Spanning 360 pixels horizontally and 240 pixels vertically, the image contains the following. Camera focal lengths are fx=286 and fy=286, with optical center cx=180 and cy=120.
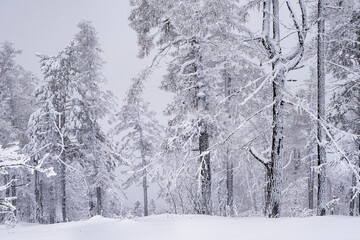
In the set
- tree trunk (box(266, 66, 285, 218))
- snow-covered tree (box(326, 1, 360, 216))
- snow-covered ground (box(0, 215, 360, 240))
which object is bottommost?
snow-covered ground (box(0, 215, 360, 240))

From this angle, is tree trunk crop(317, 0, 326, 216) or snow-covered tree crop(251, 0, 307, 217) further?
tree trunk crop(317, 0, 326, 216)

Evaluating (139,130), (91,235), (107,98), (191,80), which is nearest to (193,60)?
(191,80)

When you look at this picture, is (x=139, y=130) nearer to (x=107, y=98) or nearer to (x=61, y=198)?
(x=107, y=98)

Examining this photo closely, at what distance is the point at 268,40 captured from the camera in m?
6.89

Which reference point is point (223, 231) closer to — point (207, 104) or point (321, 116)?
point (321, 116)

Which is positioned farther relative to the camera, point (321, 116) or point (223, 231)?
point (321, 116)

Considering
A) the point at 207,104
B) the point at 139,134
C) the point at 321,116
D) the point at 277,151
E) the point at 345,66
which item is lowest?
the point at 277,151

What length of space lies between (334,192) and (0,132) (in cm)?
2993

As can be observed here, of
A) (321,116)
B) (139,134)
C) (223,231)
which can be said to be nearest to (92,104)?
(139,134)

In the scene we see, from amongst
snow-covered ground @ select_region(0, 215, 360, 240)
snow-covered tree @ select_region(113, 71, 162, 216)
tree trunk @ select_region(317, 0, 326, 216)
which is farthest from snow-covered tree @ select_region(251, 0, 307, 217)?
snow-covered tree @ select_region(113, 71, 162, 216)

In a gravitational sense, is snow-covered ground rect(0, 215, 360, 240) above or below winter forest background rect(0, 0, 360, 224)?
below

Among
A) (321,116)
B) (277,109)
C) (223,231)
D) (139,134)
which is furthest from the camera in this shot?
(139,134)

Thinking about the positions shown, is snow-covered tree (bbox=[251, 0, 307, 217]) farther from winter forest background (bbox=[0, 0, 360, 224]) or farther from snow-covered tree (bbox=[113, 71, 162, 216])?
snow-covered tree (bbox=[113, 71, 162, 216])

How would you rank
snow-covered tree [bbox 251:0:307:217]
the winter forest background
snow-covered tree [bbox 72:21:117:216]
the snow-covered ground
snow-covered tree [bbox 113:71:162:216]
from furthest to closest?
snow-covered tree [bbox 113:71:162:216] → snow-covered tree [bbox 72:21:117:216] → the winter forest background → snow-covered tree [bbox 251:0:307:217] → the snow-covered ground
